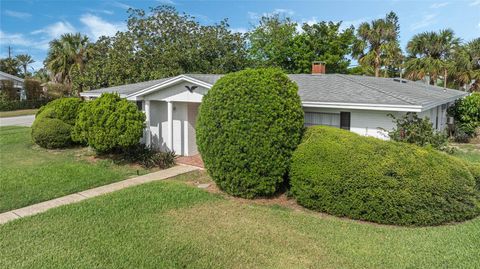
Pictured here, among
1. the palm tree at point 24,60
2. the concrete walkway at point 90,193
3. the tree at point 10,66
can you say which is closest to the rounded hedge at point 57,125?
the concrete walkway at point 90,193

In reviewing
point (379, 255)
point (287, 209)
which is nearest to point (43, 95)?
point (287, 209)

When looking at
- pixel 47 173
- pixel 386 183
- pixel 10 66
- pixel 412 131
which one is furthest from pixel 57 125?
pixel 10 66

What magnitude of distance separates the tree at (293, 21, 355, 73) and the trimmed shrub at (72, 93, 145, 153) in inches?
863

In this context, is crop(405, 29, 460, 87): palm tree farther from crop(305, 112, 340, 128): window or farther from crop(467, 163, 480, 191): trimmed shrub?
crop(467, 163, 480, 191): trimmed shrub

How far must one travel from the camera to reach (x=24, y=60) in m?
62.9

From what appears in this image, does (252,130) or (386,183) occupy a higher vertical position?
(252,130)

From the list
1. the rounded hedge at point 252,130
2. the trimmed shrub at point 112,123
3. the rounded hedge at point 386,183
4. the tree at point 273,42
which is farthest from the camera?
the tree at point 273,42

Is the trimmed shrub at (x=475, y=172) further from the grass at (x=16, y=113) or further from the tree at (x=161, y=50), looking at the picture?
the grass at (x=16, y=113)

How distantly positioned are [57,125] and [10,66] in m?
53.4

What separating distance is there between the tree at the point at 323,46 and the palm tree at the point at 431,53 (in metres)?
5.72

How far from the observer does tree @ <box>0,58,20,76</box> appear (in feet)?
181

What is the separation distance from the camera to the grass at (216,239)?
197 inches

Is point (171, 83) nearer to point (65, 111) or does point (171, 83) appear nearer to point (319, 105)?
point (319, 105)

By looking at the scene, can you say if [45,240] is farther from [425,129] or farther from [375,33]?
[375,33]
